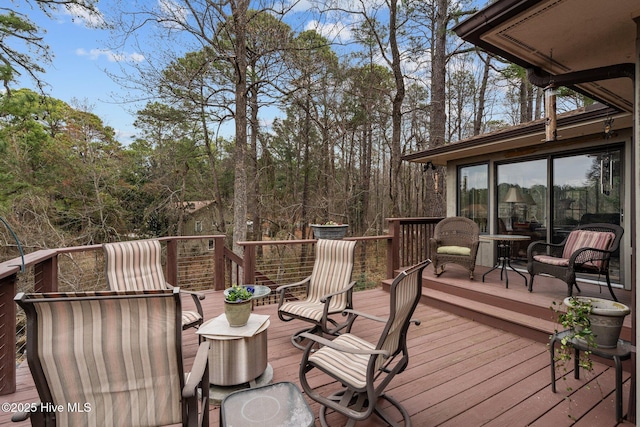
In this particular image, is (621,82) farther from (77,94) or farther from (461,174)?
(77,94)

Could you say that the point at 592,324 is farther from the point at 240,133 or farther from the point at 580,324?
the point at 240,133

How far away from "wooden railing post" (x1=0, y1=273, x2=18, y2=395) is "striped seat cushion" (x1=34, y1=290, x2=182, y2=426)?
153 cm

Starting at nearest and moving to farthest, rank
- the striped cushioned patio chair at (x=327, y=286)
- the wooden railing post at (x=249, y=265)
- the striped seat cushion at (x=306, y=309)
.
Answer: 1. the striped seat cushion at (x=306, y=309)
2. the striped cushioned patio chair at (x=327, y=286)
3. the wooden railing post at (x=249, y=265)

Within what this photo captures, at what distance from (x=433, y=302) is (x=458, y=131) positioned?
519 inches

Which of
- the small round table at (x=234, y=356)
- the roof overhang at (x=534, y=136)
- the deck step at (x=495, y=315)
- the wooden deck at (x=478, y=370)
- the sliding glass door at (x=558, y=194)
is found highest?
the roof overhang at (x=534, y=136)

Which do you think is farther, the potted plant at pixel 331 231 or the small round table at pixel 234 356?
the potted plant at pixel 331 231

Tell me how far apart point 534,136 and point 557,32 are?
3.08 meters

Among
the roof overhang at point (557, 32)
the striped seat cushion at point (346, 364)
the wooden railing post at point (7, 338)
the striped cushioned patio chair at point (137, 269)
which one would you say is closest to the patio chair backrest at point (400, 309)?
the striped seat cushion at point (346, 364)

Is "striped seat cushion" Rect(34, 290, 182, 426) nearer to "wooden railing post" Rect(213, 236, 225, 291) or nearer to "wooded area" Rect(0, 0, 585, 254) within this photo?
"wooden railing post" Rect(213, 236, 225, 291)

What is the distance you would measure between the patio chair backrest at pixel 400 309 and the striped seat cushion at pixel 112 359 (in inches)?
47.0

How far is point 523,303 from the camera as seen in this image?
12.4ft

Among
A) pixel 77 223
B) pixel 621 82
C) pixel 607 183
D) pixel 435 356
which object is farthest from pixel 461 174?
pixel 77 223

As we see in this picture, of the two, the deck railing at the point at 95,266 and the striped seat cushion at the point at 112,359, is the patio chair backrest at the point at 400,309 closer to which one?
the striped seat cushion at the point at 112,359

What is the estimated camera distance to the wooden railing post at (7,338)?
2289mm
